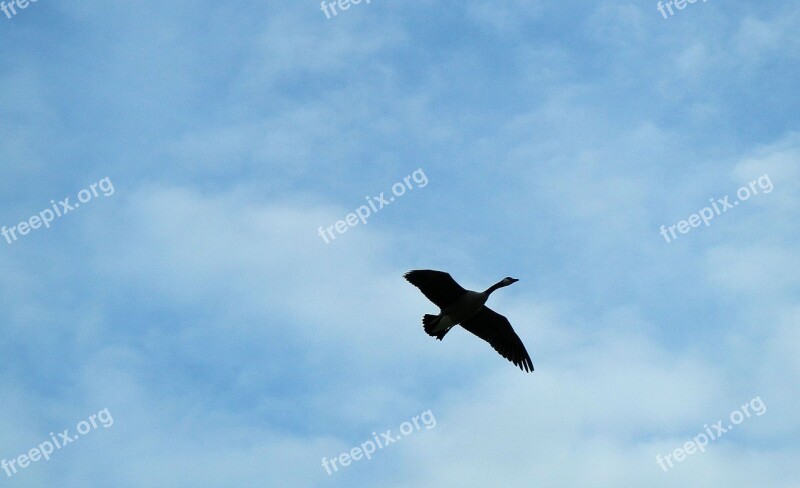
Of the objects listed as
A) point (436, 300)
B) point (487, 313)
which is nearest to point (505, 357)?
point (487, 313)

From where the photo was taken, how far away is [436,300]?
83.4ft

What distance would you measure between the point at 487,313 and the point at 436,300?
2638mm

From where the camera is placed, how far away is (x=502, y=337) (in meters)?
28.0

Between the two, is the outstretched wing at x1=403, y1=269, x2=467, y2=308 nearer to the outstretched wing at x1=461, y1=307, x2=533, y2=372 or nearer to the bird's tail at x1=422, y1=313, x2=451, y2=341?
the bird's tail at x1=422, y1=313, x2=451, y2=341

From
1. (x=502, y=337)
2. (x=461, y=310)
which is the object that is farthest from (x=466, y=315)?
(x=502, y=337)

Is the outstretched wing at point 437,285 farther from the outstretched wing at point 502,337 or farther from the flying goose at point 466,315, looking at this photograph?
the outstretched wing at point 502,337

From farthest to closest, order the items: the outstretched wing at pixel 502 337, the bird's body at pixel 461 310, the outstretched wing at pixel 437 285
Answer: the outstretched wing at pixel 502 337 → the bird's body at pixel 461 310 → the outstretched wing at pixel 437 285

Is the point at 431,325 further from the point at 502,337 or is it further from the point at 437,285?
the point at 502,337

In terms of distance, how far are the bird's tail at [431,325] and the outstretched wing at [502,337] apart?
1.98m

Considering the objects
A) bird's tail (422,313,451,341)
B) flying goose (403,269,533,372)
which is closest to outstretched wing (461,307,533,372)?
flying goose (403,269,533,372)

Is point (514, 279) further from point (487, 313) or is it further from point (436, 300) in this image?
point (436, 300)

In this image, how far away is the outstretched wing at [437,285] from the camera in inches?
958

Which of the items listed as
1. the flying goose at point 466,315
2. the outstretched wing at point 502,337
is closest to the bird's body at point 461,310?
the flying goose at point 466,315

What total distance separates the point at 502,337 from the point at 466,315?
9.55 feet
